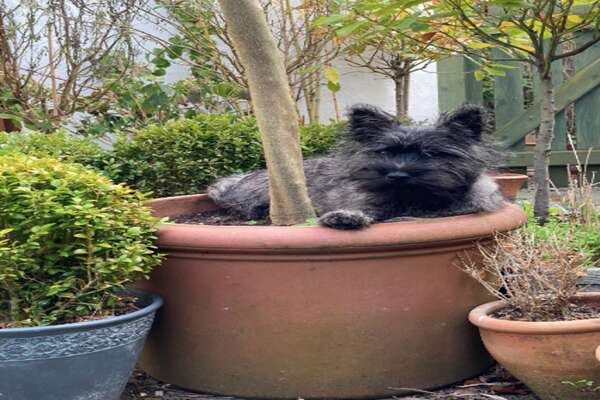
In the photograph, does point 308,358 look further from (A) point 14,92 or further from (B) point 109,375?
(A) point 14,92

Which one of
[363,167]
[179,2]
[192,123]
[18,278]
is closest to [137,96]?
[179,2]

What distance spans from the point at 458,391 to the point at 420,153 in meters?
1.01

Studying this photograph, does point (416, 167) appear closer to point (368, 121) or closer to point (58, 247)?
point (368, 121)

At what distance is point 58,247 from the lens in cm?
274

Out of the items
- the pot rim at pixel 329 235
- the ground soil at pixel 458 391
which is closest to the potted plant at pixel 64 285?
the pot rim at pixel 329 235

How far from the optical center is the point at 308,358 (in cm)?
297

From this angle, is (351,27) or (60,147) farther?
(60,147)

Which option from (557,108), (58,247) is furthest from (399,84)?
(58,247)

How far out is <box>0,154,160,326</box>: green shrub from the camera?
8.69 ft

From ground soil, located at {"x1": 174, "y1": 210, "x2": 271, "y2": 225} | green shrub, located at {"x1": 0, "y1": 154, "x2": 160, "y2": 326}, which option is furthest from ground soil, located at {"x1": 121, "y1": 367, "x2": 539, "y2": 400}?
ground soil, located at {"x1": 174, "y1": 210, "x2": 271, "y2": 225}

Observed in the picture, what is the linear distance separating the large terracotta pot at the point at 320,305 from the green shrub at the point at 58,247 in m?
0.33

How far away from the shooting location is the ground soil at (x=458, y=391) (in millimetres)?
3037

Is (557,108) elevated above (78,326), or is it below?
above

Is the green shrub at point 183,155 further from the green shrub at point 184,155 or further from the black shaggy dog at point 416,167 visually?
the black shaggy dog at point 416,167
